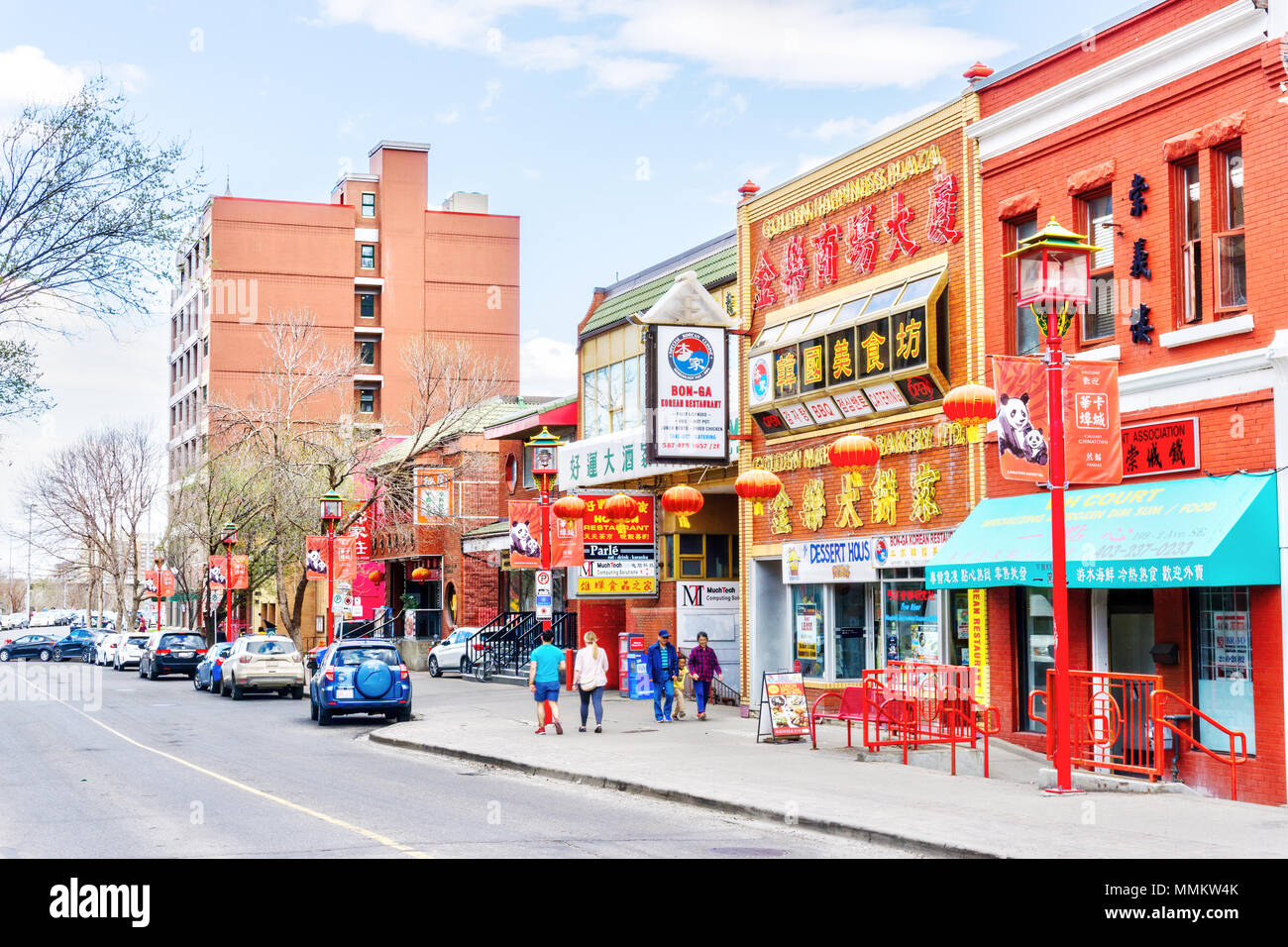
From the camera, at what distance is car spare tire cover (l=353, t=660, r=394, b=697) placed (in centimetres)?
2670

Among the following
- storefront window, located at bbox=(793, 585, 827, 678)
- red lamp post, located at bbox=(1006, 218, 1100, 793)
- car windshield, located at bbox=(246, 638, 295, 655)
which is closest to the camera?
red lamp post, located at bbox=(1006, 218, 1100, 793)

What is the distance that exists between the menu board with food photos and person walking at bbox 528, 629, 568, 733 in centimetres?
361

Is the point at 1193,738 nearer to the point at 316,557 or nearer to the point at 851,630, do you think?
the point at 851,630

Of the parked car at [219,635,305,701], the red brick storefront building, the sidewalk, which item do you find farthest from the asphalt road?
the parked car at [219,635,305,701]

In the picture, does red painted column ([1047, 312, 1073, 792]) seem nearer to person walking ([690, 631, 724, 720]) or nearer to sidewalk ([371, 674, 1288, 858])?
sidewalk ([371, 674, 1288, 858])

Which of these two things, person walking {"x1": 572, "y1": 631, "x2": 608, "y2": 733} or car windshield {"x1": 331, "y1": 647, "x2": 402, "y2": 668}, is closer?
person walking {"x1": 572, "y1": 631, "x2": 608, "y2": 733}

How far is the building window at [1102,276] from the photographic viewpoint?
59.3 feet

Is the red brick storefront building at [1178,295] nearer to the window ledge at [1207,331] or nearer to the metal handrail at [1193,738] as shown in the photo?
the window ledge at [1207,331]

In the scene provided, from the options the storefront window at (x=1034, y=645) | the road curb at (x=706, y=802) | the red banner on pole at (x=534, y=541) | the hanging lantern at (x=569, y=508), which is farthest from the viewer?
the red banner on pole at (x=534, y=541)

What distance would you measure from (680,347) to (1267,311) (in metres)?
11.1

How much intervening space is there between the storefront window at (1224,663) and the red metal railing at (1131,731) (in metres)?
0.17

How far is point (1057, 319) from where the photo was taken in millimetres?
15133

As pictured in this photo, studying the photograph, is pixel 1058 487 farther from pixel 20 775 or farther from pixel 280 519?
pixel 280 519

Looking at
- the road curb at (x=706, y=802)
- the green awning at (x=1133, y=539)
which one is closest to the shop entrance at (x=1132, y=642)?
→ the green awning at (x=1133, y=539)
